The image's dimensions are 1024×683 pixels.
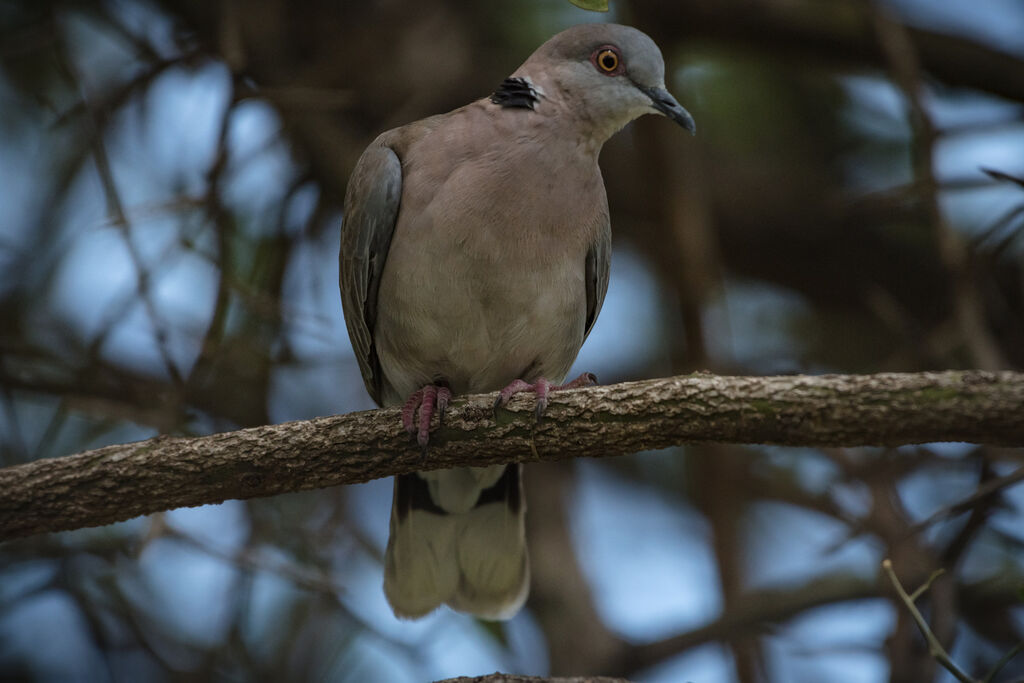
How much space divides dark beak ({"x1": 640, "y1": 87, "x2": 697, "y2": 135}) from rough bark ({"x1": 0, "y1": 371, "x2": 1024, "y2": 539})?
3.88 ft

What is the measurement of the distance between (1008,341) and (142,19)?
4.35 m

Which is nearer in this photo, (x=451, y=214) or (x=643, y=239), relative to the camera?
(x=451, y=214)

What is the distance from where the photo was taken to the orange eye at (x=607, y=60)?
12.0ft

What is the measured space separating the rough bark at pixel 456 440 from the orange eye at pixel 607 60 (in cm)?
129

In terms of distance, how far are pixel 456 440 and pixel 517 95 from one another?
4.25 ft

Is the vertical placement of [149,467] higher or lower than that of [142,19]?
lower

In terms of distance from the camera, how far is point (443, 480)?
4062 millimetres

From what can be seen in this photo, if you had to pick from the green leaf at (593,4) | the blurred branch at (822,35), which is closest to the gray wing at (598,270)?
the green leaf at (593,4)

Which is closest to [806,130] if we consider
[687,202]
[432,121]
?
[687,202]

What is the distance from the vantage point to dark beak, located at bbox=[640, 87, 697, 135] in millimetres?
3562

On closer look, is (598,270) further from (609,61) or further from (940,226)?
(940,226)

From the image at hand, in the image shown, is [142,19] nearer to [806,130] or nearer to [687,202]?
[687,202]

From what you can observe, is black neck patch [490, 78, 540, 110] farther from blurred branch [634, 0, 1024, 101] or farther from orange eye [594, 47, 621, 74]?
blurred branch [634, 0, 1024, 101]

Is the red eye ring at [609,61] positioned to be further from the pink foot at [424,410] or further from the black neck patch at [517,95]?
the pink foot at [424,410]
